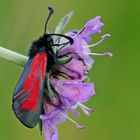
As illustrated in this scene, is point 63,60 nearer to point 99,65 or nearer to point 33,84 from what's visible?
point 33,84

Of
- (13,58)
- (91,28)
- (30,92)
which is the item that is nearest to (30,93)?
(30,92)

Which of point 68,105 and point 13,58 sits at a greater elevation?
point 13,58

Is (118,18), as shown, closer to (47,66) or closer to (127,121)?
(127,121)

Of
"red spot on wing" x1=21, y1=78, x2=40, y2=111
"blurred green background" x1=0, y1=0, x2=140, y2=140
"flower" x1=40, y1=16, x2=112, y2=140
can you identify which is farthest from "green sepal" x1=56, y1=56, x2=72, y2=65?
"blurred green background" x1=0, y1=0, x2=140, y2=140

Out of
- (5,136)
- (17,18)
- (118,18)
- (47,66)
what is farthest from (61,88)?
(118,18)

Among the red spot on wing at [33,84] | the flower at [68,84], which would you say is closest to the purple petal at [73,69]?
the flower at [68,84]

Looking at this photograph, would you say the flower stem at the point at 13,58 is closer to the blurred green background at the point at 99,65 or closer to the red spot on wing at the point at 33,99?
the red spot on wing at the point at 33,99
